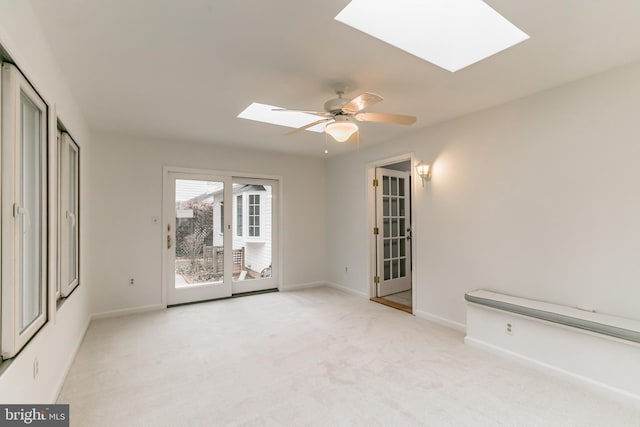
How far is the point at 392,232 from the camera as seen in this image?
5113mm

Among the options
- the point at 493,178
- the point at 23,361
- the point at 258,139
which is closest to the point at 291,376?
the point at 23,361

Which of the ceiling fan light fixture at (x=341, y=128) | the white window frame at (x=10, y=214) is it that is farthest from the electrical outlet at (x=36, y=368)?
the ceiling fan light fixture at (x=341, y=128)

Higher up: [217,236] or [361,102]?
[361,102]

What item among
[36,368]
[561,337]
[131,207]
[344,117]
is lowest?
[561,337]

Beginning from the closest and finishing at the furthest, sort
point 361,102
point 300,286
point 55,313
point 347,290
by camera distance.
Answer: point 55,313 → point 361,102 → point 347,290 → point 300,286

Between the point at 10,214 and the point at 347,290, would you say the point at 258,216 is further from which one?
the point at 10,214

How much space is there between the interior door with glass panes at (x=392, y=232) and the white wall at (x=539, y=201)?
3.07 feet

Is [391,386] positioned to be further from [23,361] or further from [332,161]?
[332,161]

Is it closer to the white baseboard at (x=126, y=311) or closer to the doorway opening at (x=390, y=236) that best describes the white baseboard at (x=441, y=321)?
the doorway opening at (x=390, y=236)

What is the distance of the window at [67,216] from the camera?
2480mm

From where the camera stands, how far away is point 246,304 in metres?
4.45

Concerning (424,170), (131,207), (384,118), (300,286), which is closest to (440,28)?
(384,118)

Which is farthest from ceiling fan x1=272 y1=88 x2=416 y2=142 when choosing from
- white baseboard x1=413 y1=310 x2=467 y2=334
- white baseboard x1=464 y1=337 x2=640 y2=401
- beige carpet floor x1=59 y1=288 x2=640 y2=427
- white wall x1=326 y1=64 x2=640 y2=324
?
white baseboard x1=413 y1=310 x2=467 y2=334

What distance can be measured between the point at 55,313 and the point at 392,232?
4.36 meters
